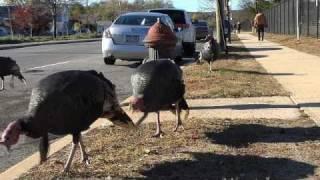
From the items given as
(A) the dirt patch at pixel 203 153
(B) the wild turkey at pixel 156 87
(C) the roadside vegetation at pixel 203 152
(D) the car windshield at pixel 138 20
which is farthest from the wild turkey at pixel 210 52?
(B) the wild turkey at pixel 156 87

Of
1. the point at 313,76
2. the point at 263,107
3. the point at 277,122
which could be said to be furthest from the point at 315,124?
the point at 313,76

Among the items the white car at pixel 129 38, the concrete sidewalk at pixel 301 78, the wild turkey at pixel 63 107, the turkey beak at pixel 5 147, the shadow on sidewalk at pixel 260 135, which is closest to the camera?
the turkey beak at pixel 5 147

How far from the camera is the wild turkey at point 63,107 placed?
5043 mm

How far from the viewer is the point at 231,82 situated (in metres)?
12.1

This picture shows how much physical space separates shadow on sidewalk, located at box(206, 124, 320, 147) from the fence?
73.5 ft

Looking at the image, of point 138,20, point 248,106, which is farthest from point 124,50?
point 248,106

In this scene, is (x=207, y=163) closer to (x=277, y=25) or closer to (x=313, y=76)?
(x=313, y=76)

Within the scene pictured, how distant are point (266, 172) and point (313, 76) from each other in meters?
8.00

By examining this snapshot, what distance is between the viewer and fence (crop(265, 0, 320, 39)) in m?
31.4

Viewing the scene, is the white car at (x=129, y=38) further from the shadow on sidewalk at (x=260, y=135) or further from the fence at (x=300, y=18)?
the fence at (x=300, y=18)

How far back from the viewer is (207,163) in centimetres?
597

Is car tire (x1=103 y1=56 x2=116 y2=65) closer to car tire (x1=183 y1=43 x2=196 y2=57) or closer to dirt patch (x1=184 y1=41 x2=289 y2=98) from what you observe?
dirt patch (x1=184 y1=41 x2=289 y2=98)

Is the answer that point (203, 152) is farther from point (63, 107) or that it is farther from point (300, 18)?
point (300, 18)

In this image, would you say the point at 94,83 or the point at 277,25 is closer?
the point at 94,83
